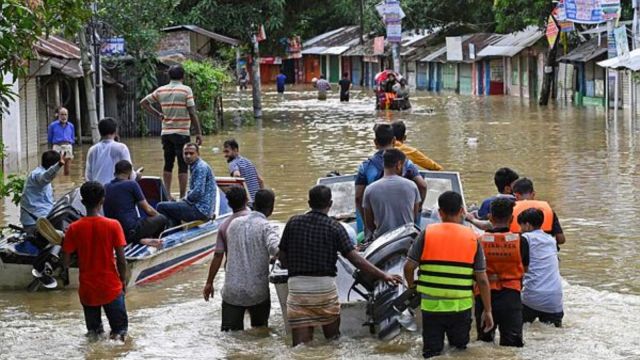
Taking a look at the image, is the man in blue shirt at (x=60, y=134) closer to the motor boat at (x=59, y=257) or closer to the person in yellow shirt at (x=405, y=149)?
the motor boat at (x=59, y=257)

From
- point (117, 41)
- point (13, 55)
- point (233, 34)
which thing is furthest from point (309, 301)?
point (233, 34)

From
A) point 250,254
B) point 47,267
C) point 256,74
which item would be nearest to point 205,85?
point 256,74

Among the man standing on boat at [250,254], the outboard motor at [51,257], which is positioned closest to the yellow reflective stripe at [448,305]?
the man standing on boat at [250,254]

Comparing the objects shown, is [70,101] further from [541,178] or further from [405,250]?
[405,250]

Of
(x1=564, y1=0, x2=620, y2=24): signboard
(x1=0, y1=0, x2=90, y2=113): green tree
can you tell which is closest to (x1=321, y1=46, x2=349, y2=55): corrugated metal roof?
(x1=564, y1=0, x2=620, y2=24): signboard

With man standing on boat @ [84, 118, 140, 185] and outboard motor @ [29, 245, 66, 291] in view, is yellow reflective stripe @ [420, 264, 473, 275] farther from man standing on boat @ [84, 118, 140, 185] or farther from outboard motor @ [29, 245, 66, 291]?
man standing on boat @ [84, 118, 140, 185]

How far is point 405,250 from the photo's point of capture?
8789mm

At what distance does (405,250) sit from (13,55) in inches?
148

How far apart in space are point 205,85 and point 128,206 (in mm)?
18731

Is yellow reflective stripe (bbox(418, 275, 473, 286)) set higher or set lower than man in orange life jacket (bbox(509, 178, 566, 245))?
lower

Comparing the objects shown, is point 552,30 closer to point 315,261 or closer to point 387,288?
point 387,288

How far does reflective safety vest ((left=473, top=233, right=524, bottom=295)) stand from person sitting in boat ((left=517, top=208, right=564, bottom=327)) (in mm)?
573

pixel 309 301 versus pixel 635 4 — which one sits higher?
pixel 635 4

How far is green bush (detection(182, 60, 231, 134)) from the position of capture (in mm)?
29531
